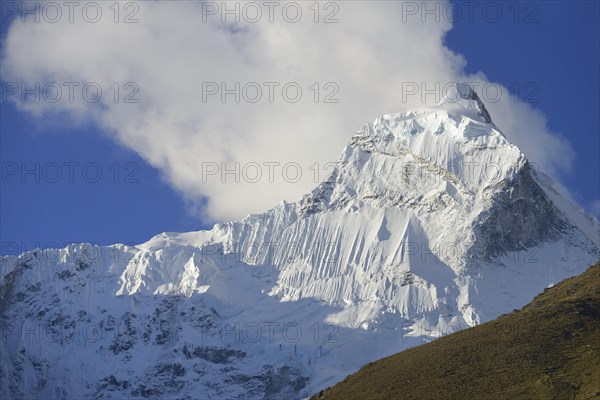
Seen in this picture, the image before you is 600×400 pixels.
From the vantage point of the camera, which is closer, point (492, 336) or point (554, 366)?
point (554, 366)

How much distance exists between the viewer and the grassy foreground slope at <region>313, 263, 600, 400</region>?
413 ft

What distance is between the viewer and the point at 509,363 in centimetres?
13212

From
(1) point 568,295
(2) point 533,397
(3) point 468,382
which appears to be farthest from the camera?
(1) point 568,295

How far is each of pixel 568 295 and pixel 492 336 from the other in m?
16.3

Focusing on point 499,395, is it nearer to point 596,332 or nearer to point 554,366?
point 554,366

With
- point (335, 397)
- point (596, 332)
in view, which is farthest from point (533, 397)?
point (335, 397)

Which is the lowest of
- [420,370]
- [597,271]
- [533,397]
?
[533,397]

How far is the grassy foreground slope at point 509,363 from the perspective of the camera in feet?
413

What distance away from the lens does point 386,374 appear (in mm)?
141375

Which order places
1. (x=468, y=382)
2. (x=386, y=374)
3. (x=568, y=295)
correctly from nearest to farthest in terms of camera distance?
(x=468, y=382)
(x=386, y=374)
(x=568, y=295)

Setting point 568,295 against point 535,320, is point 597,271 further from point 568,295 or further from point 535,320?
point 535,320

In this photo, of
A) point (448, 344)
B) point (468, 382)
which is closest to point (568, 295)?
point (448, 344)

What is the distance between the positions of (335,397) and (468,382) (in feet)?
56.5

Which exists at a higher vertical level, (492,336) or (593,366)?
(492,336)
